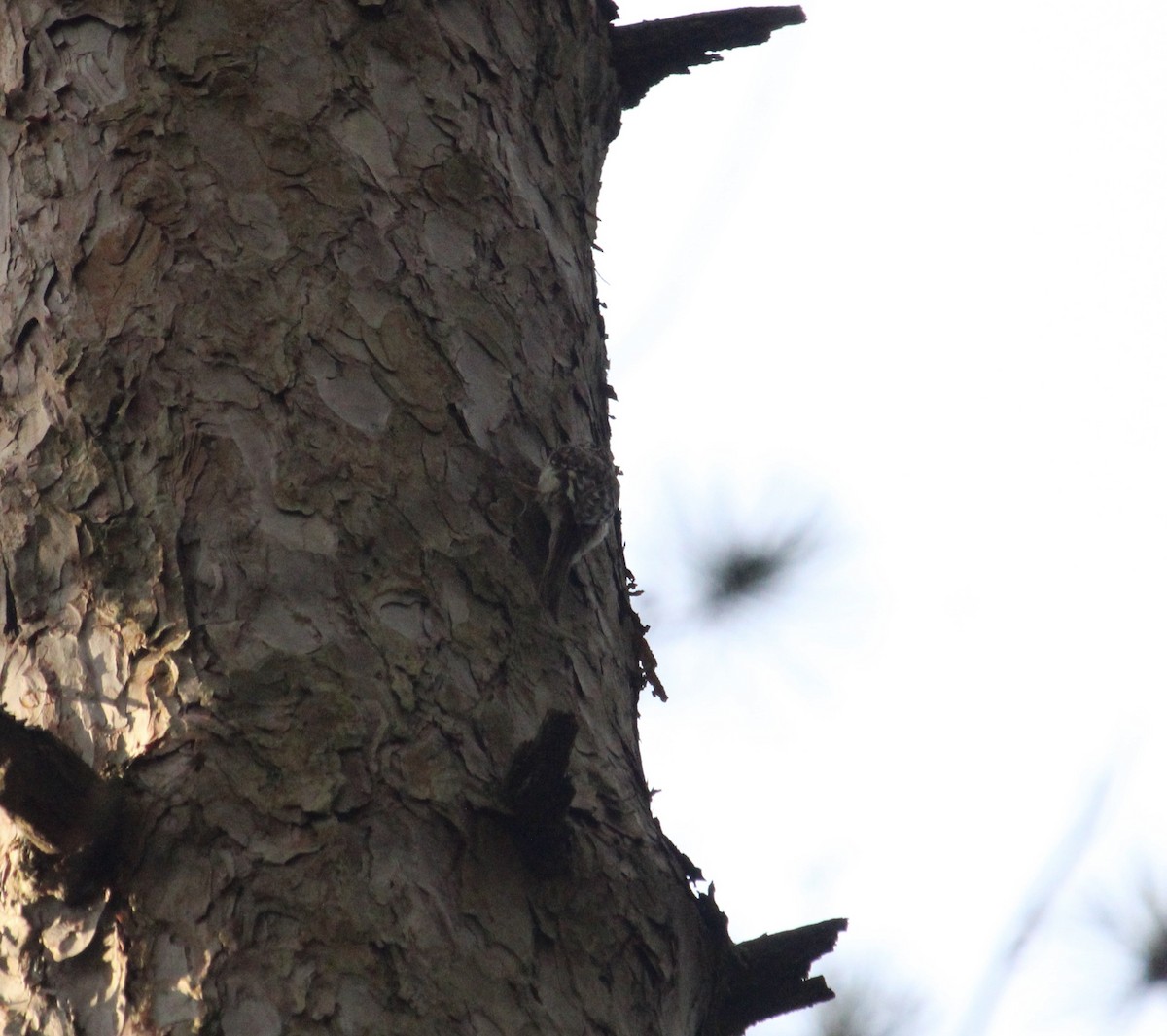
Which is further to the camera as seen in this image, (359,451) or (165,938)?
(359,451)

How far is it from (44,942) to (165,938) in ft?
0.57

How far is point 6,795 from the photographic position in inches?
63.5

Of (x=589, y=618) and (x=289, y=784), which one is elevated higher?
(x=589, y=618)

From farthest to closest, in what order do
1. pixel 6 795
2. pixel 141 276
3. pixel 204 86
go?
pixel 204 86, pixel 141 276, pixel 6 795

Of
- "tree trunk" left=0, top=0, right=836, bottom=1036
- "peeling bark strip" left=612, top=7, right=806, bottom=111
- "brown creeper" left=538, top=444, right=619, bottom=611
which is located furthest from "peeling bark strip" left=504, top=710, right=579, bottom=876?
"peeling bark strip" left=612, top=7, right=806, bottom=111

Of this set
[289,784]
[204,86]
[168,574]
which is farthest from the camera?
[204,86]

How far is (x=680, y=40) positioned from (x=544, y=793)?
2.09 m

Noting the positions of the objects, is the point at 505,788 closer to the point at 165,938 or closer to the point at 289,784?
the point at 289,784

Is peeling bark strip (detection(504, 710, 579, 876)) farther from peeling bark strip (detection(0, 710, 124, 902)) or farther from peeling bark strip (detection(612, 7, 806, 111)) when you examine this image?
peeling bark strip (detection(612, 7, 806, 111))

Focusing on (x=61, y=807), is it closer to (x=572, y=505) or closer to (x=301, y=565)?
(x=301, y=565)

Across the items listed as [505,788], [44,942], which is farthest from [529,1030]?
[44,942]

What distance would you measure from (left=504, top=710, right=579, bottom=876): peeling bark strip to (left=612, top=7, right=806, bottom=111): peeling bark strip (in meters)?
2.00

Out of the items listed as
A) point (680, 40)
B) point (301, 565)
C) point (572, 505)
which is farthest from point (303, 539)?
point (680, 40)

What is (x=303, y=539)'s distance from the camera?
195 centimetres
